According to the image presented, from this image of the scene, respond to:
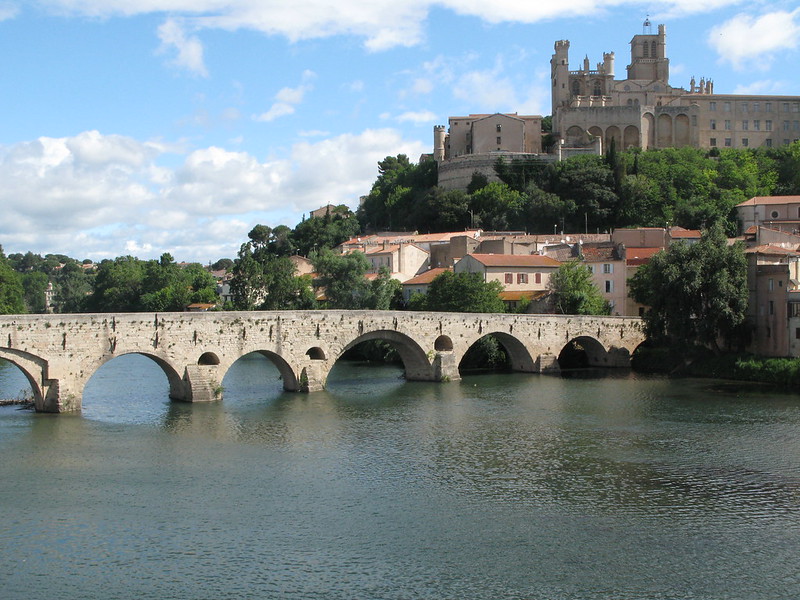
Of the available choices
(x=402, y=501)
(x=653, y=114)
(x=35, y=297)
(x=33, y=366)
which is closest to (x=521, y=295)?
(x=33, y=366)

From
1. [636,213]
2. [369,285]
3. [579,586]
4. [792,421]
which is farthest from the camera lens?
[636,213]

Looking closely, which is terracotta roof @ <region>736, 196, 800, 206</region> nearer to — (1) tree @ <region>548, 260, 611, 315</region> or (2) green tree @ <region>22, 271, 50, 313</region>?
(1) tree @ <region>548, 260, 611, 315</region>

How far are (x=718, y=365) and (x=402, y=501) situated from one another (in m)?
28.0

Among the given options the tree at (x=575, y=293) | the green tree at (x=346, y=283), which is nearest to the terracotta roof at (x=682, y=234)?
the tree at (x=575, y=293)

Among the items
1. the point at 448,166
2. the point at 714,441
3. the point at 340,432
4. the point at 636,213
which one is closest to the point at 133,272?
the point at 448,166

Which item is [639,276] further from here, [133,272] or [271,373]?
[133,272]

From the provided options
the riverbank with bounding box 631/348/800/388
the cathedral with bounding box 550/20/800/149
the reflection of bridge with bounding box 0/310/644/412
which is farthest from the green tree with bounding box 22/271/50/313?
the riverbank with bounding box 631/348/800/388

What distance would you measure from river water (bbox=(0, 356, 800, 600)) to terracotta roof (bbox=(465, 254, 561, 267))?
22.5 meters

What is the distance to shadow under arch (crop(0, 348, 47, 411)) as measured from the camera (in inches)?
1249

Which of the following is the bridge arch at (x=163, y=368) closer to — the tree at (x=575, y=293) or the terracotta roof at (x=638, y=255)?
the tree at (x=575, y=293)

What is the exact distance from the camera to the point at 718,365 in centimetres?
4644

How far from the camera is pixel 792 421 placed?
33344mm

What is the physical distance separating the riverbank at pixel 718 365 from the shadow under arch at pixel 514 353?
6.35 meters

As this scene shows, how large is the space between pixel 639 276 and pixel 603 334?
434 cm
